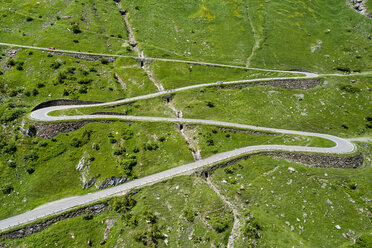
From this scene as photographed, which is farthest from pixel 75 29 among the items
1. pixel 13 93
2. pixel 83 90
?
pixel 13 93

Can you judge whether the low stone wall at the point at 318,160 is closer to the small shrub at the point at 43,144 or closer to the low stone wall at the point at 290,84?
the low stone wall at the point at 290,84

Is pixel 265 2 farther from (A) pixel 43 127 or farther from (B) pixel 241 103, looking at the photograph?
(A) pixel 43 127

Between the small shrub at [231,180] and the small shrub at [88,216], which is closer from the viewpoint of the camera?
the small shrub at [88,216]

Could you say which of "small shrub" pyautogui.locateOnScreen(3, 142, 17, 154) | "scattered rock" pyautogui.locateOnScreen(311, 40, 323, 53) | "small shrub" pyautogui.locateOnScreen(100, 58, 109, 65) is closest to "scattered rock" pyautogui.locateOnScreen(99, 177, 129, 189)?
"small shrub" pyautogui.locateOnScreen(3, 142, 17, 154)

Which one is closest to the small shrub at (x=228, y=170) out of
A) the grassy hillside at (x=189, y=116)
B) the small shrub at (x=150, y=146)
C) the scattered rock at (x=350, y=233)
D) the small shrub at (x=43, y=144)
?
the grassy hillside at (x=189, y=116)

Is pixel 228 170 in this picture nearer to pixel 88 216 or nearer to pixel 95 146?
pixel 88 216

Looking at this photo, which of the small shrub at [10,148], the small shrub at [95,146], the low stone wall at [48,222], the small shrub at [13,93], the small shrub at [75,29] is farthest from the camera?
the small shrub at [75,29]

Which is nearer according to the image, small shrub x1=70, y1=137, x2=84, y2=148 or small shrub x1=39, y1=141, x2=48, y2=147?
small shrub x1=39, y1=141, x2=48, y2=147

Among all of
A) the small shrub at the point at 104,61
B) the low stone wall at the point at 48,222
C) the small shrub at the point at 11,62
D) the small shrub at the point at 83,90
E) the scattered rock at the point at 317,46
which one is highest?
the scattered rock at the point at 317,46

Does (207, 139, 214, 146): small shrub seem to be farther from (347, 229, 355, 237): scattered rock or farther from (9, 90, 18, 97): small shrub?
(9, 90, 18, 97): small shrub

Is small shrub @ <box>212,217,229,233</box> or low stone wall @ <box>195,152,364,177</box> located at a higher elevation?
low stone wall @ <box>195,152,364,177</box>
